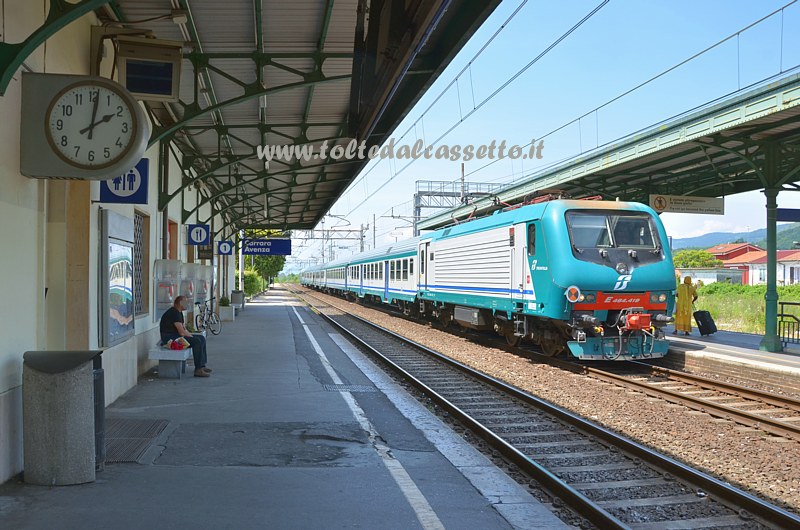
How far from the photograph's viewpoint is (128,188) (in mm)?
7664

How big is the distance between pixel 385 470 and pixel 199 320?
11.2 meters

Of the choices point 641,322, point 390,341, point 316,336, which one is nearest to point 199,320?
point 316,336

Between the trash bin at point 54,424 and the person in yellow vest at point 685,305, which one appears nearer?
the trash bin at point 54,424

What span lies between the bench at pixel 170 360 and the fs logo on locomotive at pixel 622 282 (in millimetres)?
6945

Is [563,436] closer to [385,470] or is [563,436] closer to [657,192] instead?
[385,470]

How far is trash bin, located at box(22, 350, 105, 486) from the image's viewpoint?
4.94 m

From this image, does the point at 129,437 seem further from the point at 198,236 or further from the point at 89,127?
the point at 198,236

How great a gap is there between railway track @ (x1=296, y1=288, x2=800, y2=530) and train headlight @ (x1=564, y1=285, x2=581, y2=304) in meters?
2.15

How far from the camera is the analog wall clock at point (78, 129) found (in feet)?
17.0

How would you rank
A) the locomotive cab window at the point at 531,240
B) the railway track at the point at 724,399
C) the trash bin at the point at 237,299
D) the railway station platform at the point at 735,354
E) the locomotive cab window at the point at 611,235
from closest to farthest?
the railway track at the point at 724,399 < the railway station platform at the point at 735,354 < the locomotive cab window at the point at 611,235 < the locomotive cab window at the point at 531,240 < the trash bin at the point at 237,299

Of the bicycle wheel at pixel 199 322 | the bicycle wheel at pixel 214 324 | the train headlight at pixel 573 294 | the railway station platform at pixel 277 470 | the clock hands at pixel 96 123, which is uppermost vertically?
the clock hands at pixel 96 123

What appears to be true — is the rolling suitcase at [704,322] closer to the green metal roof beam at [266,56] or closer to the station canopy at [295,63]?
the station canopy at [295,63]

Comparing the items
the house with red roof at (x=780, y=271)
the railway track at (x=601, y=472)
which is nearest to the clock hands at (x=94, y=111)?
the railway track at (x=601, y=472)

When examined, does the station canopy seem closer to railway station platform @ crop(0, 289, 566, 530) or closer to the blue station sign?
railway station platform @ crop(0, 289, 566, 530)
